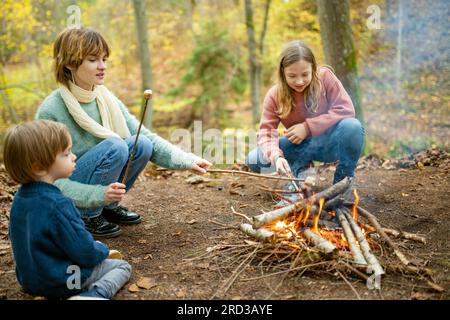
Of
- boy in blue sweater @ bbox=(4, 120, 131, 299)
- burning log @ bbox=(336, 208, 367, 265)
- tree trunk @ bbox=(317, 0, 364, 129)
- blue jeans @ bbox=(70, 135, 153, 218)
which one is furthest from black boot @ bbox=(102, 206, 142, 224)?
tree trunk @ bbox=(317, 0, 364, 129)

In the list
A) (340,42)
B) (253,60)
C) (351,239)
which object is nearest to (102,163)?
(351,239)

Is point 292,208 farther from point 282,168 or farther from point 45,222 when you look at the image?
point 45,222

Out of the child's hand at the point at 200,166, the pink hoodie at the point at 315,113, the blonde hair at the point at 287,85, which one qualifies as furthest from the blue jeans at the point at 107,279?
the blonde hair at the point at 287,85

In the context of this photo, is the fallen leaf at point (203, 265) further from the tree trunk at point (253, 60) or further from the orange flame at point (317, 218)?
the tree trunk at point (253, 60)

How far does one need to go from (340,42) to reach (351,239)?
291 cm

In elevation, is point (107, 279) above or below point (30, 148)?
below

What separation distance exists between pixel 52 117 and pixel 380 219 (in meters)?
2.51

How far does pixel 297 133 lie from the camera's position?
333 centimetres

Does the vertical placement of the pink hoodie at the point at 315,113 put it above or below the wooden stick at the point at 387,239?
above

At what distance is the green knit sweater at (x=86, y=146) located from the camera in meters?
2.63

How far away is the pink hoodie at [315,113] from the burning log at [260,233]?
72 cm

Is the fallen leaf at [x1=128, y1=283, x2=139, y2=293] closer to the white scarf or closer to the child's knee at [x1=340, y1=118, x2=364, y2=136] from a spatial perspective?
the white scarf

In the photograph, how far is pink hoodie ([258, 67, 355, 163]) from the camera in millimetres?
3305
